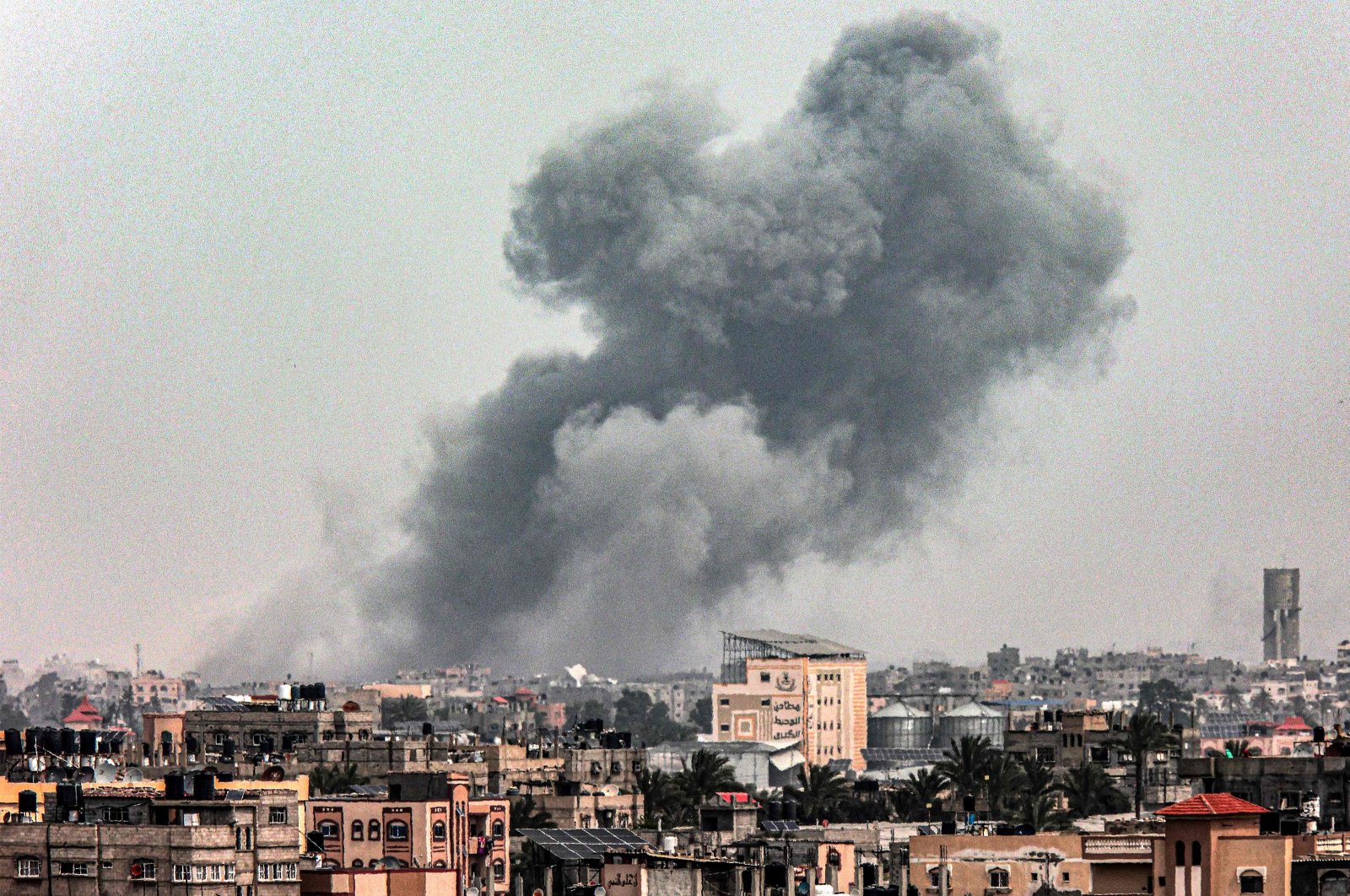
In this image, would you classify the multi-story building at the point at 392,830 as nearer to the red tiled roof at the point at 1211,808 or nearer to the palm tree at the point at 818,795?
the red tiled roof at the point at 1211,808

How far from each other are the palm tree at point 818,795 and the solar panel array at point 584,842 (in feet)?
122

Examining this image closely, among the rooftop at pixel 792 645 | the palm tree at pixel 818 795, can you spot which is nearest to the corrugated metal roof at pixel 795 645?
the rooftop at pixel 792 645

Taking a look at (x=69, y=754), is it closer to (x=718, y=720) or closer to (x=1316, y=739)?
(x=1316, y=739)

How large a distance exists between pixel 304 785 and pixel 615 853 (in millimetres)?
22121

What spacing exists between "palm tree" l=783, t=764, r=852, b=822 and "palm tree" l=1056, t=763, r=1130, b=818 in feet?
23.5

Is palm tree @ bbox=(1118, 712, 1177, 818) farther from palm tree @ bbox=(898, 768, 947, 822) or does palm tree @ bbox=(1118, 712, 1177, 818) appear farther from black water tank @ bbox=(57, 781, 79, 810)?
black water tank @ bbox=(57, 781, 79, 810)

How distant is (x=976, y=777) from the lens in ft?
336

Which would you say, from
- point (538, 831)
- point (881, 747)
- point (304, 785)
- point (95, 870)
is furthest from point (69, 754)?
point (881, 747)

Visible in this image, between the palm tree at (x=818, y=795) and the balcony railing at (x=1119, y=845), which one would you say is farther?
the palm tree at (x=818, y=795)

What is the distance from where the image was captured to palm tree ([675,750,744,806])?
99.0 m

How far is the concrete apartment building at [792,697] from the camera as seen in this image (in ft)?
607

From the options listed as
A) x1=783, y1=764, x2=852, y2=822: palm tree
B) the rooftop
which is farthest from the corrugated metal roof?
x1=783, y1=764, x2=852, y2=822: palm tree

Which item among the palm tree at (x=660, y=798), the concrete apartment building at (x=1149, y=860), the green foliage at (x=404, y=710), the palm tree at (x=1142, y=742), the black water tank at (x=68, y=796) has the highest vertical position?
the green foliage at (x=404, y=710)

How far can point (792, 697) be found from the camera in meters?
187
